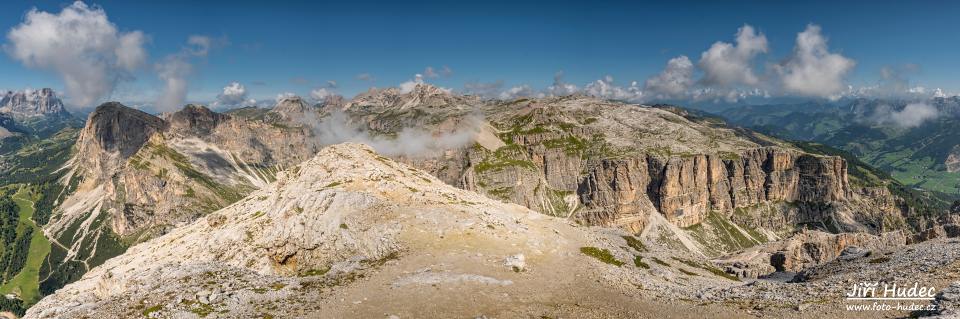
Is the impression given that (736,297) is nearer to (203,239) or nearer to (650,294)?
(650,294)

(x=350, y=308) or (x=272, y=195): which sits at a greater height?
(x=272, y=195)

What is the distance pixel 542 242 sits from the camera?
6950 centimetres

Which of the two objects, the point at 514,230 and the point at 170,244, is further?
the point at 170,244

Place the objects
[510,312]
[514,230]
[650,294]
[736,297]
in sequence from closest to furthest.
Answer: [510,312]
[736,297]
[650,294]
[514,230]

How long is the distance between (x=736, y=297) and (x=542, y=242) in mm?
27318

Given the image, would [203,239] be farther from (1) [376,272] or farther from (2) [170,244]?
(1) [376,272]

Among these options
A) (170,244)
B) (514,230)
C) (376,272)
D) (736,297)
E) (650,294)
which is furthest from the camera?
(170,244)

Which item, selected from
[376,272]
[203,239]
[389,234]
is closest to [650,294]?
[376,272]

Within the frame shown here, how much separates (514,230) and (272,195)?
47293 mm

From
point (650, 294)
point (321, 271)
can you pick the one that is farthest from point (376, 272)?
point (650, 294)

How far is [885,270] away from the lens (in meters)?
52.3

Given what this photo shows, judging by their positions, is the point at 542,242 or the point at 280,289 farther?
the point at 542,242

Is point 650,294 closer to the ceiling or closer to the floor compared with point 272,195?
closer to the floor

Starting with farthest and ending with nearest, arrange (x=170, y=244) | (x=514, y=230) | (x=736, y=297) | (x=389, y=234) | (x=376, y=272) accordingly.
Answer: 1. (x=170, y=244)
2. (x=514, y=230)
3. (x=389, y=234)
4. (x=376, y=272)
5. (x=736, y=297)
